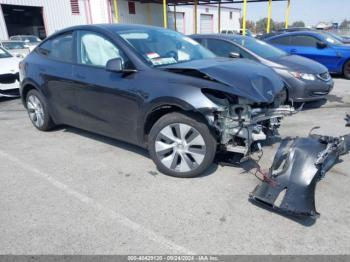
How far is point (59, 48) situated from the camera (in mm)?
4656

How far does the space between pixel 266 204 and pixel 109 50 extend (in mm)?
2561

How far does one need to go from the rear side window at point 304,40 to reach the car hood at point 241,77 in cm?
661

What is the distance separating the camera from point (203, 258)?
237 centimetres

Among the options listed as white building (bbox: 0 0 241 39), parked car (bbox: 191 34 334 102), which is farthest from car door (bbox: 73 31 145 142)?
white building (bbox: 0 0 241 39)

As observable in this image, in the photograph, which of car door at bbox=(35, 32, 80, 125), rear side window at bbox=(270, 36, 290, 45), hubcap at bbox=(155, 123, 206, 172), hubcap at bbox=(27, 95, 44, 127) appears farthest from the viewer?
rear side window at bbox=(270, 36, 290, 45)

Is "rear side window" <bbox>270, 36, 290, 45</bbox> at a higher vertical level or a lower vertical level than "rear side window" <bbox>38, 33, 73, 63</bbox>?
lower

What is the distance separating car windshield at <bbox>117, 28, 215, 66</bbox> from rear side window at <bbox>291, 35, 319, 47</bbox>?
247 inches

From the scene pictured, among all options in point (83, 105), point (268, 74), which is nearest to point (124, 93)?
point (83, 105)

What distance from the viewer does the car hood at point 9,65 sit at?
762 cm

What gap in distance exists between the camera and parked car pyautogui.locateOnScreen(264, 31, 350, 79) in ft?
30.5

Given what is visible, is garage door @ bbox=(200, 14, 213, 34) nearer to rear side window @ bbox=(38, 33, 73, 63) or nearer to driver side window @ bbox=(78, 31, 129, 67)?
rear side window @ bbox=(38, 33, 73, 63)

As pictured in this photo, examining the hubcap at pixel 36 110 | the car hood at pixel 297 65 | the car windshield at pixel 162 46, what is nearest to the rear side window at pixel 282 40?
the car hood at pixel 297 65

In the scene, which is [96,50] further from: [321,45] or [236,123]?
[321,45]

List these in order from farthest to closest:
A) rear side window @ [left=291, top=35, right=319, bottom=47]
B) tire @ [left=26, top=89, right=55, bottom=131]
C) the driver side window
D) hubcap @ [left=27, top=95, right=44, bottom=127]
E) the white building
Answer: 1. the white building
2. rear side window @ [left=291, top=35, right=319, bottom=47]
3. hubcap @ [left=27, top=95, right=44, bottom=127]
4. tire @ [left=26, top=89, right=55, bottom=131]
5. the driver side window
